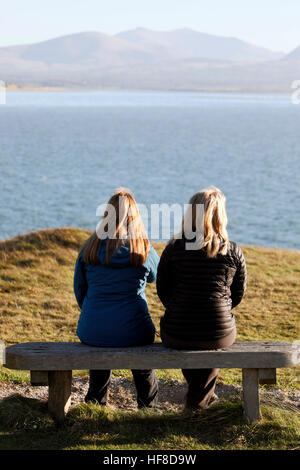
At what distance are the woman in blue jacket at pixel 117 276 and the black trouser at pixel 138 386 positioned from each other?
0.35 m

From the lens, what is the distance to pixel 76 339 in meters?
7.45

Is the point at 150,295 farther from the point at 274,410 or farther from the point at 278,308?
the point at 274,410

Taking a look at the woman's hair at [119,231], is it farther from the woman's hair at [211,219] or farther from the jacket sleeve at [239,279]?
the jacket sleeve at [239,279]

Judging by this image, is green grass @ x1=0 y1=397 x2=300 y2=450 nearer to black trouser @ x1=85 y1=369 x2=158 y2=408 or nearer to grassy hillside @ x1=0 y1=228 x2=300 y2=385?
black trouser @ x1=85 y1=369 x2=158 y2=408

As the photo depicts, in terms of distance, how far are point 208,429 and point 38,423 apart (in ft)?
3.79

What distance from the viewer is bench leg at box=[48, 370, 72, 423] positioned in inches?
175

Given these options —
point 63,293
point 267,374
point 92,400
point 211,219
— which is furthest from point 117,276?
point 63,293

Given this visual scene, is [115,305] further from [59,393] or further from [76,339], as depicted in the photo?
[76,339]

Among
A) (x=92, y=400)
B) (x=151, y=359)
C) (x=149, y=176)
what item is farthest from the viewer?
(x=149, y=176)

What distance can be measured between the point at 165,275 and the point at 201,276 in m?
0.26

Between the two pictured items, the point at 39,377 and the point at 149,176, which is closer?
the point at 39,377

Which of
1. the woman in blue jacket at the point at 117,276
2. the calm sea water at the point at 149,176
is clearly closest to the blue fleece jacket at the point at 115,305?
the woman in blue jacket at the point at 117,276

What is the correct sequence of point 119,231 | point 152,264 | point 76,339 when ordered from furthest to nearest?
1. point 76,339
2. point 152,264
3. point 119,231
